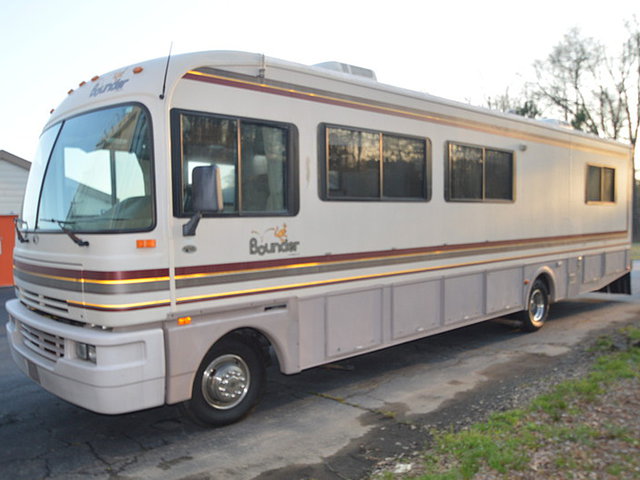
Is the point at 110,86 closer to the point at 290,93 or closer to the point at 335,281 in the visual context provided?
the point at 290,93

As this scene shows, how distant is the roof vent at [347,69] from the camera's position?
6113mm

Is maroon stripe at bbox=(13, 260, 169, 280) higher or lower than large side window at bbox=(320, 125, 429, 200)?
lower

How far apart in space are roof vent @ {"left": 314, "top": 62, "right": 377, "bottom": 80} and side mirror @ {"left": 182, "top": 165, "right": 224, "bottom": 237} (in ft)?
7.91

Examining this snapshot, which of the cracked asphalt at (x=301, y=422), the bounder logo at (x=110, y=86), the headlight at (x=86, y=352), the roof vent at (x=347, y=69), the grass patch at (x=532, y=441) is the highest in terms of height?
the roof vent at (x=347, y=69)

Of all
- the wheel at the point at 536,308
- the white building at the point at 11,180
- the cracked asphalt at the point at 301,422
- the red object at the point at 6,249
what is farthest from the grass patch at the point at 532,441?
the white building at the point at 11,180

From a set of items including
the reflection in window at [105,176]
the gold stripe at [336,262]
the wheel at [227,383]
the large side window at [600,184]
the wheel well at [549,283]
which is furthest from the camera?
the large side window at [600,184]

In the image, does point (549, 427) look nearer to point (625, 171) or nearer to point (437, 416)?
point (437, 416)

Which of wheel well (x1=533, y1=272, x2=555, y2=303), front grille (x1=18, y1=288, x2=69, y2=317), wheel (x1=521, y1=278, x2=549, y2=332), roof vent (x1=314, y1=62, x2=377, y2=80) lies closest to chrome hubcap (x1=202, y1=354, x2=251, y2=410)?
front grille (x1=18, y1=288, x2=69, y2=317)

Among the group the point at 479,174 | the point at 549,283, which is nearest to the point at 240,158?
the point at 479,174

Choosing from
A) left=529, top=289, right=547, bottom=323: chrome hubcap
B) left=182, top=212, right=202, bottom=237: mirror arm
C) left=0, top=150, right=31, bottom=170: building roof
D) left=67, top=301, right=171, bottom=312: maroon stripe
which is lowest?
left=529, top=289, right=547, bottom=323: chrome hubcap

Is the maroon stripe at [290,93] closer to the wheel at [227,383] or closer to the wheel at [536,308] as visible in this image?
the wheel at [227,383]

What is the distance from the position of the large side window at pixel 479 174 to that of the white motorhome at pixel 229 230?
0.04 metres

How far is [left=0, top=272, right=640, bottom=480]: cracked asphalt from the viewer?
419cm

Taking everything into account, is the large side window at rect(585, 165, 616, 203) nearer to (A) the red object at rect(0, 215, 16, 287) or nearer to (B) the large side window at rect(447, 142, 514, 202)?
(B) the large side window at rect(447, 142, 514, 202)
